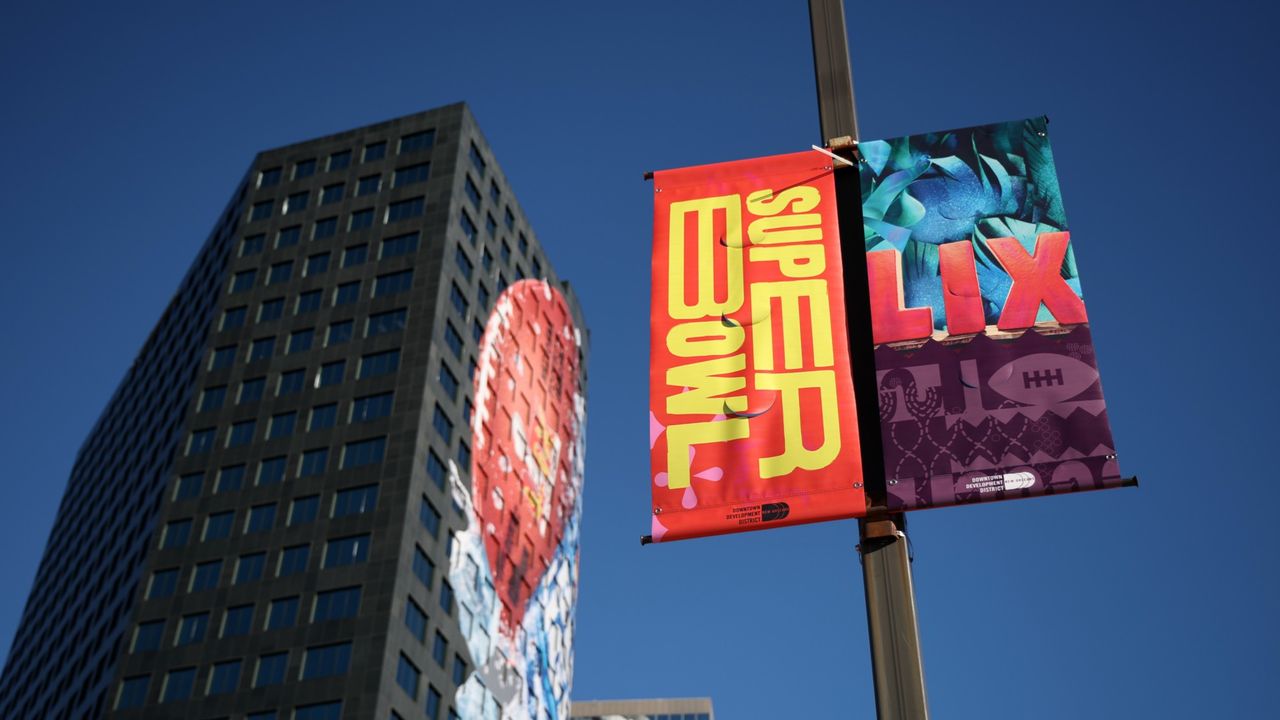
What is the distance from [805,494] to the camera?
43.4 ft

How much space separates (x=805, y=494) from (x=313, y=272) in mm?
96387

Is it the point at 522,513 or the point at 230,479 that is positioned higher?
the point at 522,513

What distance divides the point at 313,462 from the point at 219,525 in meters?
7.32

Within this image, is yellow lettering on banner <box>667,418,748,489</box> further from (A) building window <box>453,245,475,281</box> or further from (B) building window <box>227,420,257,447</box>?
(A) building window <box>453,245,475,281</box>

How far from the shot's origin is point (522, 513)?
104 meters

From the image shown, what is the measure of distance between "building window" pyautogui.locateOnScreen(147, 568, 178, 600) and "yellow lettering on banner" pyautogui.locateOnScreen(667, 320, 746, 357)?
82.8 m

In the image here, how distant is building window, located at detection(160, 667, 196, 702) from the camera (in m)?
84.6

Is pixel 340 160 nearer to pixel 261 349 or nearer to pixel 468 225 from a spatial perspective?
pixel 468 225

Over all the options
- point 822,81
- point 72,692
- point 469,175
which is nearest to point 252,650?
point 72,692

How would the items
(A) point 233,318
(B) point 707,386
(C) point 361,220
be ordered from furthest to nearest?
(C) point 361,220
(A) point 233,318
(B) point 707,386

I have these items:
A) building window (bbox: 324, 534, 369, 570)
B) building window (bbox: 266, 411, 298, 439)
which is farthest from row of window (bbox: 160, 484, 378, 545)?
building window (bbox: 266, 411, 298, 439)

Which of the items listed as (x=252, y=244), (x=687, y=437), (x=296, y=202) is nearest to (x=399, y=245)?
(x=296, y=202)

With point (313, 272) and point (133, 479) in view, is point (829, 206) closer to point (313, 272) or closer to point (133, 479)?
point (313, 272)

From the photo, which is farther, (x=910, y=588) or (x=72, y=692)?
(x=72, y=692)
